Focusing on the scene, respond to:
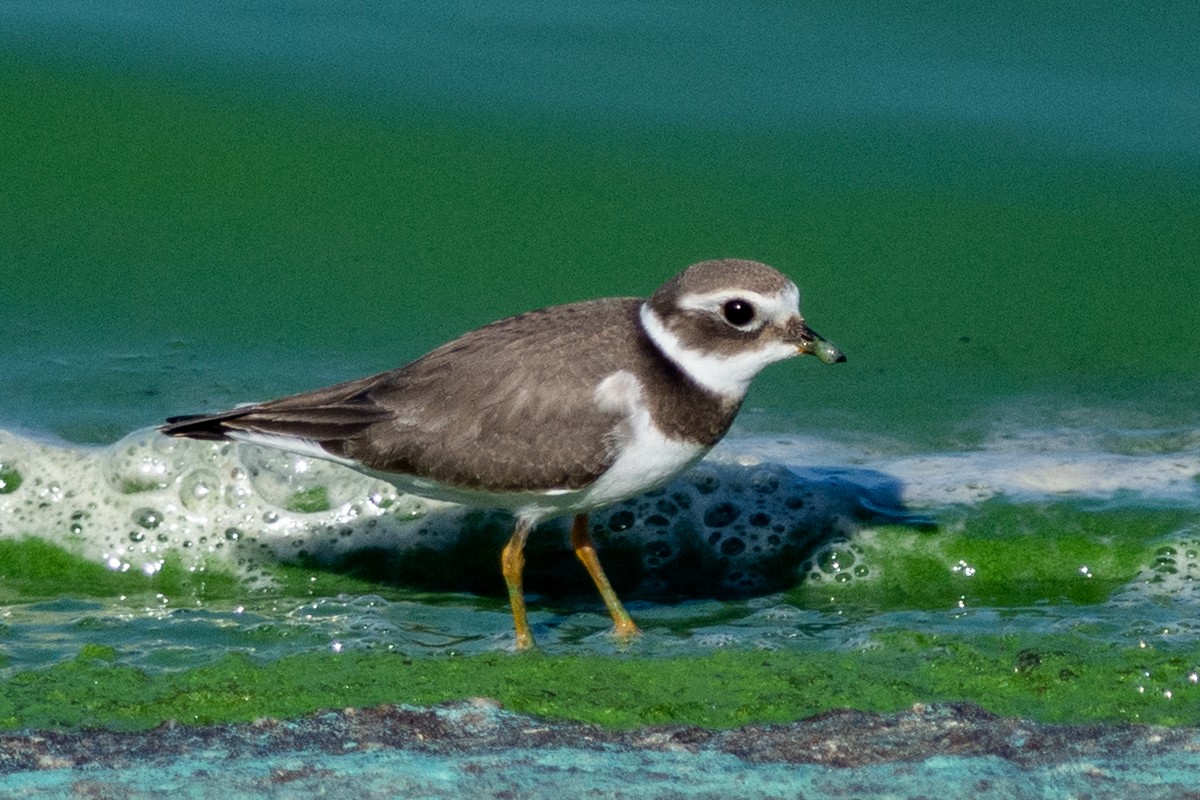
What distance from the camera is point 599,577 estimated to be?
591cm

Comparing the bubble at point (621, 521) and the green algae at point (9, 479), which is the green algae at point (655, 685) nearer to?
the bubble at point (621, 521)

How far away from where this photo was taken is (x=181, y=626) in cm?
577

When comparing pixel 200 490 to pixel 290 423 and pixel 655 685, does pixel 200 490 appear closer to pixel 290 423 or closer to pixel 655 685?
pixel 290 423

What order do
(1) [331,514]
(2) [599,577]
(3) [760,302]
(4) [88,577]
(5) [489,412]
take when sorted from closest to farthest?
(3) [760,302]
(5) [489,412]
(2) [599,577]
(4) [88,577]
(1) [331,514]

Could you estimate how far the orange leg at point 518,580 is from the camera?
564 cm

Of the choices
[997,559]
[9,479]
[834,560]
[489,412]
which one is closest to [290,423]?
[489,412]

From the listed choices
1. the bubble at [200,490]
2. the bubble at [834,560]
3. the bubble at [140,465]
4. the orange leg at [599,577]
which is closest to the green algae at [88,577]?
the bubble at [200,490]

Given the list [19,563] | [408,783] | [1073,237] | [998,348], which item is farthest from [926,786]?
[1073,237]

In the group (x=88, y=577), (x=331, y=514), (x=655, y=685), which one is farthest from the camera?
(x=331, y=514)

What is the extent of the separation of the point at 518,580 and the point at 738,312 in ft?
4.03

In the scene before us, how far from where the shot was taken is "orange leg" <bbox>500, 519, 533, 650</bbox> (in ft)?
18.5

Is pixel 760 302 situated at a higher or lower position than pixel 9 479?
higher

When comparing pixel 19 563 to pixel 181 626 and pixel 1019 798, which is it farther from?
pixel 1019 798

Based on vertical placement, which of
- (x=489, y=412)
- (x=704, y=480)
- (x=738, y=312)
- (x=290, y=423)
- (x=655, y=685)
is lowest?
(x=655, y=685)
